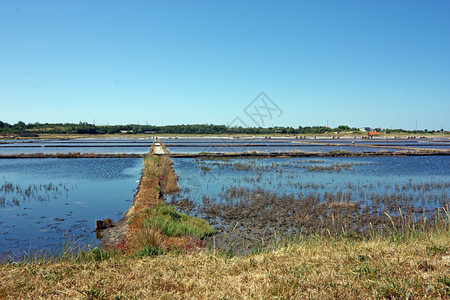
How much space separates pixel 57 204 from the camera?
16922 mm

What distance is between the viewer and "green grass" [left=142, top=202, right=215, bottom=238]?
32.9 ft

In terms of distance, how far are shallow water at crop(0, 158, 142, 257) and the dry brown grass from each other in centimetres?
285

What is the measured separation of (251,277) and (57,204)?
1528cm

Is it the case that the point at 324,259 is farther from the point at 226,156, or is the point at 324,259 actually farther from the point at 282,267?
the point at 226,156

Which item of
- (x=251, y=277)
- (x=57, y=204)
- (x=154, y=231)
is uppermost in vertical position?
(x=251, y=277)

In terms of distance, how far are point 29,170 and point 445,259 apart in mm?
33477

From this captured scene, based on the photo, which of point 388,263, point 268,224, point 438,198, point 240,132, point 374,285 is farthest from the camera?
point 240,132

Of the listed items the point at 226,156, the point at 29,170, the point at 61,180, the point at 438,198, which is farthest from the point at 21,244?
the point at 226,156

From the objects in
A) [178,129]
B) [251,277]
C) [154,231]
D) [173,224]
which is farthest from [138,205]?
[178,129]

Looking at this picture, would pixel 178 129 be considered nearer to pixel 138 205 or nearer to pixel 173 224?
pixel 138 205

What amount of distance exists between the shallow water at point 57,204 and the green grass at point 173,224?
1.89 metres

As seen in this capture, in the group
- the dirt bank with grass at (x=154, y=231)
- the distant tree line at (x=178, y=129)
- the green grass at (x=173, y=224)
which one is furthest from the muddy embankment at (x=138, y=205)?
the distant tree line at (x=178, y=129)

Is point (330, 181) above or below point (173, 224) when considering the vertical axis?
below

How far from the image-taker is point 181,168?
104 ft
